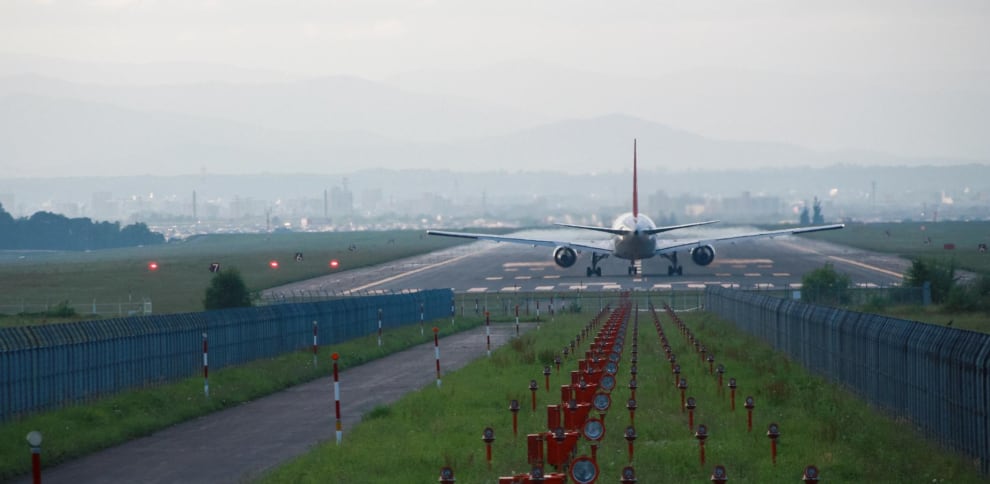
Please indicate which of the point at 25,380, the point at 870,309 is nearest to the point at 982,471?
the point at 25,380

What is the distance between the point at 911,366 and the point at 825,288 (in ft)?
138

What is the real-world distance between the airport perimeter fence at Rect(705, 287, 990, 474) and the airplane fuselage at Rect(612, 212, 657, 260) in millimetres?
45410

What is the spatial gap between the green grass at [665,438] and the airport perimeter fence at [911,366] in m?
0.36

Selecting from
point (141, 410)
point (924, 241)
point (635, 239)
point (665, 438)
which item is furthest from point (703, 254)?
point (665, 438)

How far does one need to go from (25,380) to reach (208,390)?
19.2ft

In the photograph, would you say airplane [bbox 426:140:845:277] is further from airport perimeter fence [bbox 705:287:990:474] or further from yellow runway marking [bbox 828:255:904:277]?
airport perimeter fence [bbox 705:287:990:474]

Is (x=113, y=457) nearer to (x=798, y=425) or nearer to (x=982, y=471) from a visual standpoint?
(x=798, y=425)

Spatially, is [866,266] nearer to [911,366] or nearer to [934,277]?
[934,277]

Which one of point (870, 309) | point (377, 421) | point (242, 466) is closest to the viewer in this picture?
point (242, 466)

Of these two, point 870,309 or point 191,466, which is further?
point 870,309

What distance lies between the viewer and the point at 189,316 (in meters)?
34.5

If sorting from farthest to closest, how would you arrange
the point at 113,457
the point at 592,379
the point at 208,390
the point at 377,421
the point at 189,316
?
the point at 189,316
the point at 208,390
the point at 592,379
the point at 377,421
the point at 113,457

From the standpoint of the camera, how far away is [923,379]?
71.3 ft

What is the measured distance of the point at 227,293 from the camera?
56125mm
